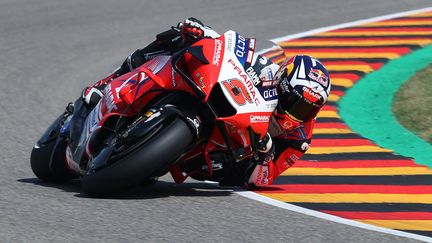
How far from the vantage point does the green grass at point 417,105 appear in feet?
29.2

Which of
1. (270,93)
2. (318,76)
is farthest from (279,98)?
(318,76)

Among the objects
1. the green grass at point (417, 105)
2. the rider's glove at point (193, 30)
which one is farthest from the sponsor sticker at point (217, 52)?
the green grass at point (417, 105)

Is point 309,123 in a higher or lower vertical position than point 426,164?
higher

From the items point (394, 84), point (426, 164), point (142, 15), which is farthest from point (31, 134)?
point (142, 15)

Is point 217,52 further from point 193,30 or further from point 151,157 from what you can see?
point 151,157

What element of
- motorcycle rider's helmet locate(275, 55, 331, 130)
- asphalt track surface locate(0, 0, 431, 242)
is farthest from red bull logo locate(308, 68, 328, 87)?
asphalt track surface locate(0, 0, 431, 242)

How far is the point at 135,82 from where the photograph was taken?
6.12 metres

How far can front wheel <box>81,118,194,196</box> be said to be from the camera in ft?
17.9

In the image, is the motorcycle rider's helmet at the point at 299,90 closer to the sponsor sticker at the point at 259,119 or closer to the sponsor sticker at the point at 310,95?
the sponsor sticker at the point at 310,95

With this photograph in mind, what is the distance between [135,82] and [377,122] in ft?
11.9

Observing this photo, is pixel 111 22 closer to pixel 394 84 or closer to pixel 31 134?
pixel 394 84

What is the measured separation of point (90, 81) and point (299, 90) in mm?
4524

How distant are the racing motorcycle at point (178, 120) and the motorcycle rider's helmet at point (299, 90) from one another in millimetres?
106

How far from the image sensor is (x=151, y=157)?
17.9 feet
